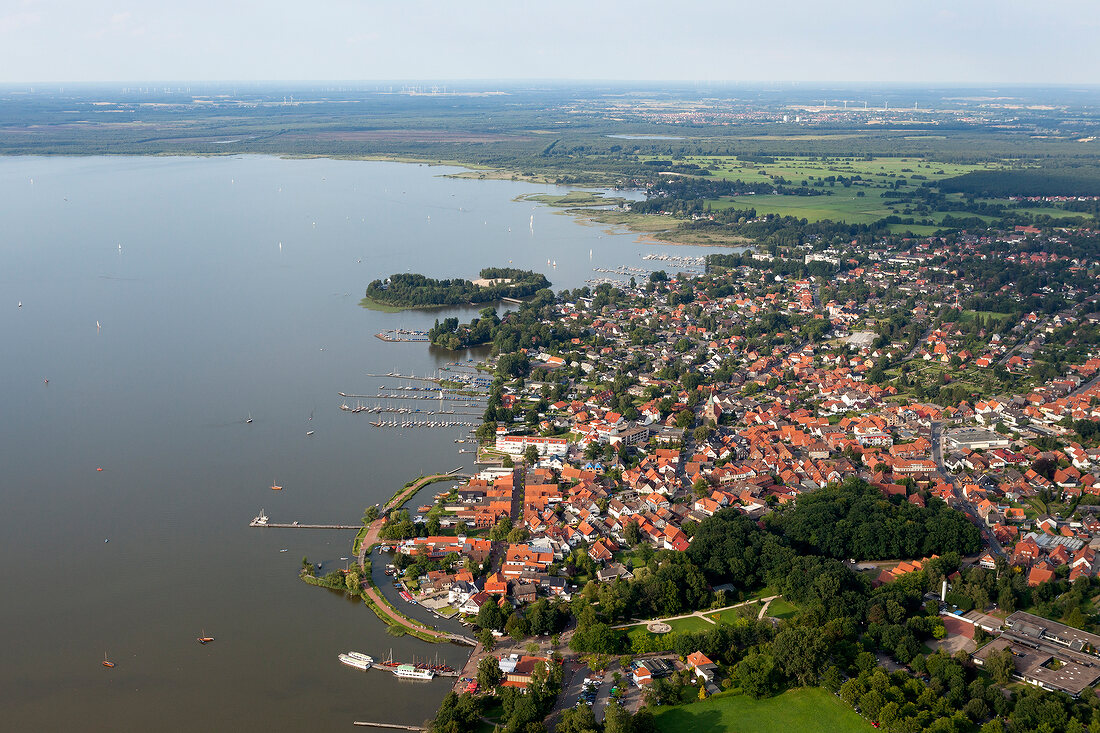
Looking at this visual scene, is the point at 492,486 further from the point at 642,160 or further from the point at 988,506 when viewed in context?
the point at 642,160

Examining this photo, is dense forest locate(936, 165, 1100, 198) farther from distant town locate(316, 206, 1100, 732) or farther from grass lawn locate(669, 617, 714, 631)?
grass lawn locate(669, 617, 714, 631)

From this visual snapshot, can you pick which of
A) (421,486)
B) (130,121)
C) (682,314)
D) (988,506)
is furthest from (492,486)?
(130,121)

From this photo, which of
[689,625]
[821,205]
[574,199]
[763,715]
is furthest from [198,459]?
[821,205]

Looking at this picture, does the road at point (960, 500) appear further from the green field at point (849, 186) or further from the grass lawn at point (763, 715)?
the green field at point (849, 186)

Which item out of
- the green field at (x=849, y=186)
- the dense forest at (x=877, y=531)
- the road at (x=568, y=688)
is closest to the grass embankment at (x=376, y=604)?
the road at (x=568, y=688)


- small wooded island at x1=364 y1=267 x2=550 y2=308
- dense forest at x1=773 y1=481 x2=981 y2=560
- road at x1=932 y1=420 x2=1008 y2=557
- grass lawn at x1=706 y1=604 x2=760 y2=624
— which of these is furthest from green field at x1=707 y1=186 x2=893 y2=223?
grass lawn at x1=706 y1=604 x2=760 y2=624
